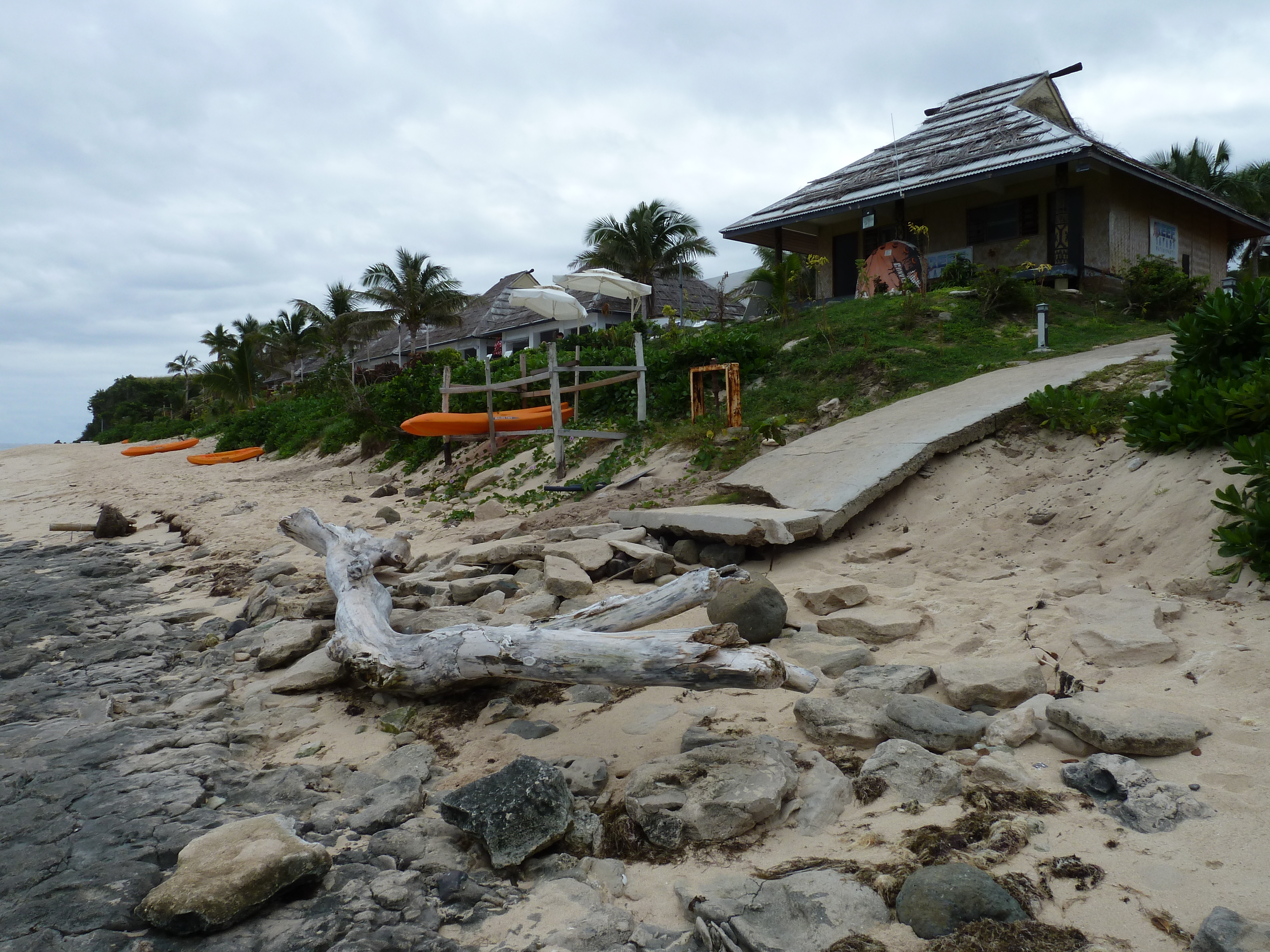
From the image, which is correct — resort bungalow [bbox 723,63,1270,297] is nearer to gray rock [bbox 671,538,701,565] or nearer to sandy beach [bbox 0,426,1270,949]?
sandy beach [bbox 0,426,1270,949]

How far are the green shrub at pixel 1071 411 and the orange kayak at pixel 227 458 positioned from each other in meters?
19.6

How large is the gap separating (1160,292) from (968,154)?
4.55 m

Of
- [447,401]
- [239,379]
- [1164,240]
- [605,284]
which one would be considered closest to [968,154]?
[1164,240]

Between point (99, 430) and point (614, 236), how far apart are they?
141 ft

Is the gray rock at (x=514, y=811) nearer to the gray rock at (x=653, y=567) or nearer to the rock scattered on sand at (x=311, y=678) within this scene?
the rock scattered on sand at (x=311, y=678)

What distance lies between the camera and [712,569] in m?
4.12

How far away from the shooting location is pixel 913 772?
2.94 meters

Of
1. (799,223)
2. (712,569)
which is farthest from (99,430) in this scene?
(712,569)

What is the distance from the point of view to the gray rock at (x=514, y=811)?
2717 millimetres

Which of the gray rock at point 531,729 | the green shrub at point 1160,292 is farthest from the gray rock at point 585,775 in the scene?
the green shrub at point 1160,292

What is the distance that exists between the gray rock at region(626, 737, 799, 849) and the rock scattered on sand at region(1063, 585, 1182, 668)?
174cm

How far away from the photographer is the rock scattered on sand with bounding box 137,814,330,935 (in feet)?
7.95

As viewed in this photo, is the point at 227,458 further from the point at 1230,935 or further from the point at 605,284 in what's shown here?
the point at 1230,935

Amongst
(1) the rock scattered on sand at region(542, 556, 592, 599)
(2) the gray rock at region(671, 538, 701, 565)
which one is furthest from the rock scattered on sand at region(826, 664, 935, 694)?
(2) the gray rock at region(671, 538, 701, 565)
